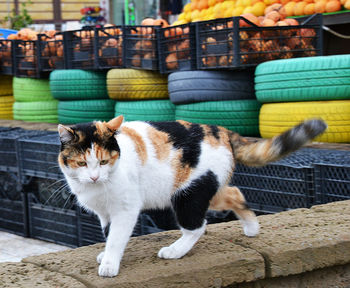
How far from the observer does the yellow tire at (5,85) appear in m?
7.53

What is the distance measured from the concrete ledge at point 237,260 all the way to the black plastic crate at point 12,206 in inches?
110

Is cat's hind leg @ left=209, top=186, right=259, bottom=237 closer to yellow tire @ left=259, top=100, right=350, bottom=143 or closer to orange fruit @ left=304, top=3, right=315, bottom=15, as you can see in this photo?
yellow tire @ left=259, top=100, right=350, bottom=143

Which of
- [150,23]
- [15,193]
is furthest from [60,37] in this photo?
[15,193]

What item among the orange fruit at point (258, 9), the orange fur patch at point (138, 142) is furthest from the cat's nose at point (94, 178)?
the orange fruit at point (258, 9)

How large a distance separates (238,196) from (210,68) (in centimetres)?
227

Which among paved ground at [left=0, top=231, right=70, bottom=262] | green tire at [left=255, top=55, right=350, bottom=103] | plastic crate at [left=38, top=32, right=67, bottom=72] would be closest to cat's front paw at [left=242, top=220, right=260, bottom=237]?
green tire at [left=255, top=55, right=350, bottom=103]

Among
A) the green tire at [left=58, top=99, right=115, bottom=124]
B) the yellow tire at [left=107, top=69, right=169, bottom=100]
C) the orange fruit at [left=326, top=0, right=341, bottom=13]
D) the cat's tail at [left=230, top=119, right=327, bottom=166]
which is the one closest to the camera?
the cat's tail at [left=230, top=119, right=327, bottom=166]

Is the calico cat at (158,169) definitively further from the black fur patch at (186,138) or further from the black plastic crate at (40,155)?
the black plastic crate at (40,155)

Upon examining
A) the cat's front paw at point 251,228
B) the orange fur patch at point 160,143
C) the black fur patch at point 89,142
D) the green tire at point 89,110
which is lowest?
the cat's front paw at point 251,228

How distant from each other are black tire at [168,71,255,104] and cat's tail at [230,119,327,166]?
2.10m

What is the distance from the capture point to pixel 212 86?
459cm

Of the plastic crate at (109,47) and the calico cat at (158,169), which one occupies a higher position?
the plastic crate at (109,47)

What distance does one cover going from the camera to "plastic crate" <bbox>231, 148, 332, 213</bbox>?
330 centimetres

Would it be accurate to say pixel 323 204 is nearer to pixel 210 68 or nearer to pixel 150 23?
pixel 210 68
